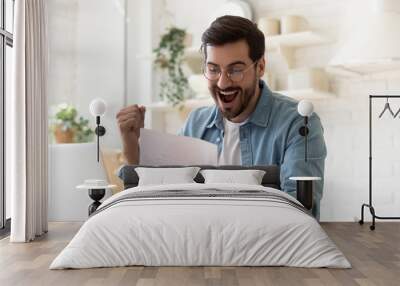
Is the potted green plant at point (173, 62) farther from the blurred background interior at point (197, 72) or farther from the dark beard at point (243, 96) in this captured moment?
the dark beard at point (243, 96)

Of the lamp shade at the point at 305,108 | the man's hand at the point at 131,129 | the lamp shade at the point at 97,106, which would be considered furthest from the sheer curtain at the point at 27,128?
the lamp shade at the point at 305,108

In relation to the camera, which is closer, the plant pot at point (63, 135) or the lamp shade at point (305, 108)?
the lamp shade at point (305, 108)

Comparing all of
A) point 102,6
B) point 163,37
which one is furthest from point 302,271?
point 102,6

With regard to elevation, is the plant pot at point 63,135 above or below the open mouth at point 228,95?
below

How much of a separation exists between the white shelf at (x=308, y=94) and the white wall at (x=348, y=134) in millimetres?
167

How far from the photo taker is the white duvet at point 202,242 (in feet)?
11.9

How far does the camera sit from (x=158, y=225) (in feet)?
12.0

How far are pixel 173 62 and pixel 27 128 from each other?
2021 millimetres

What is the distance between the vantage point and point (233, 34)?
515 centimetres

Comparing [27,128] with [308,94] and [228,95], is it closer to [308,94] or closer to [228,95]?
[228,95]

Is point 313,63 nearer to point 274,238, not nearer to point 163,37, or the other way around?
point 163,37

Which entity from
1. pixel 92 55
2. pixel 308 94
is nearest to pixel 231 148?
pixel 308 94

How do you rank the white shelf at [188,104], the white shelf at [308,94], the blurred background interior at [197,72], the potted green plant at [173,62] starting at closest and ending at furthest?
the white shelf at [308,94] < the blurred background interior at [197,72] < the white shelf at [188,104] < the potted green plant at [173,62]

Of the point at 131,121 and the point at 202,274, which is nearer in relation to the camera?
the point at 202,274
